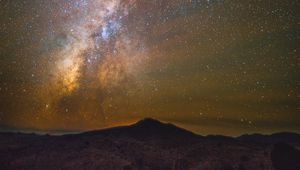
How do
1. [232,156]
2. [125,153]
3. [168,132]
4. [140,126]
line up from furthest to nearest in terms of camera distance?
[140,126] → [168,132] → [125,153] → [232,156]

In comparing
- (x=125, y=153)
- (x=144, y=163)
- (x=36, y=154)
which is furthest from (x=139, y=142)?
(x=36, y=154)

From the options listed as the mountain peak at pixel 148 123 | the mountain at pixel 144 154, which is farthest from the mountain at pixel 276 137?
the mountain at pixel 144 154

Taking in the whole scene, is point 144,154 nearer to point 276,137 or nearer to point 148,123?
point 148,123

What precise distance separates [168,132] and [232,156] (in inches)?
2106

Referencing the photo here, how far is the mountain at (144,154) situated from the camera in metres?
96.0

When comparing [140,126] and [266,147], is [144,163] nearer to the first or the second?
[266,147]

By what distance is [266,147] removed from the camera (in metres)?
106

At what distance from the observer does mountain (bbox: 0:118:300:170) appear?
315 feet

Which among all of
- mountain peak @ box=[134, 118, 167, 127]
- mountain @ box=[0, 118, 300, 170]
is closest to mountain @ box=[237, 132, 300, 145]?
mountain peak @ box=[134, 118, 167, 127]

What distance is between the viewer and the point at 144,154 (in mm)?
107062

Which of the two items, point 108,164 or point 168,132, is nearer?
point 108,164

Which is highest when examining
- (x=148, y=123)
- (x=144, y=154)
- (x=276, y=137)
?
(x=148, y=123)

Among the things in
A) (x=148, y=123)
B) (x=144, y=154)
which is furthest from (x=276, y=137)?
(x=144, y=154)

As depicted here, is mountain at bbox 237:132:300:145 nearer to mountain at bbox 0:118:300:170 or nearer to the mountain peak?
the mountain peak
